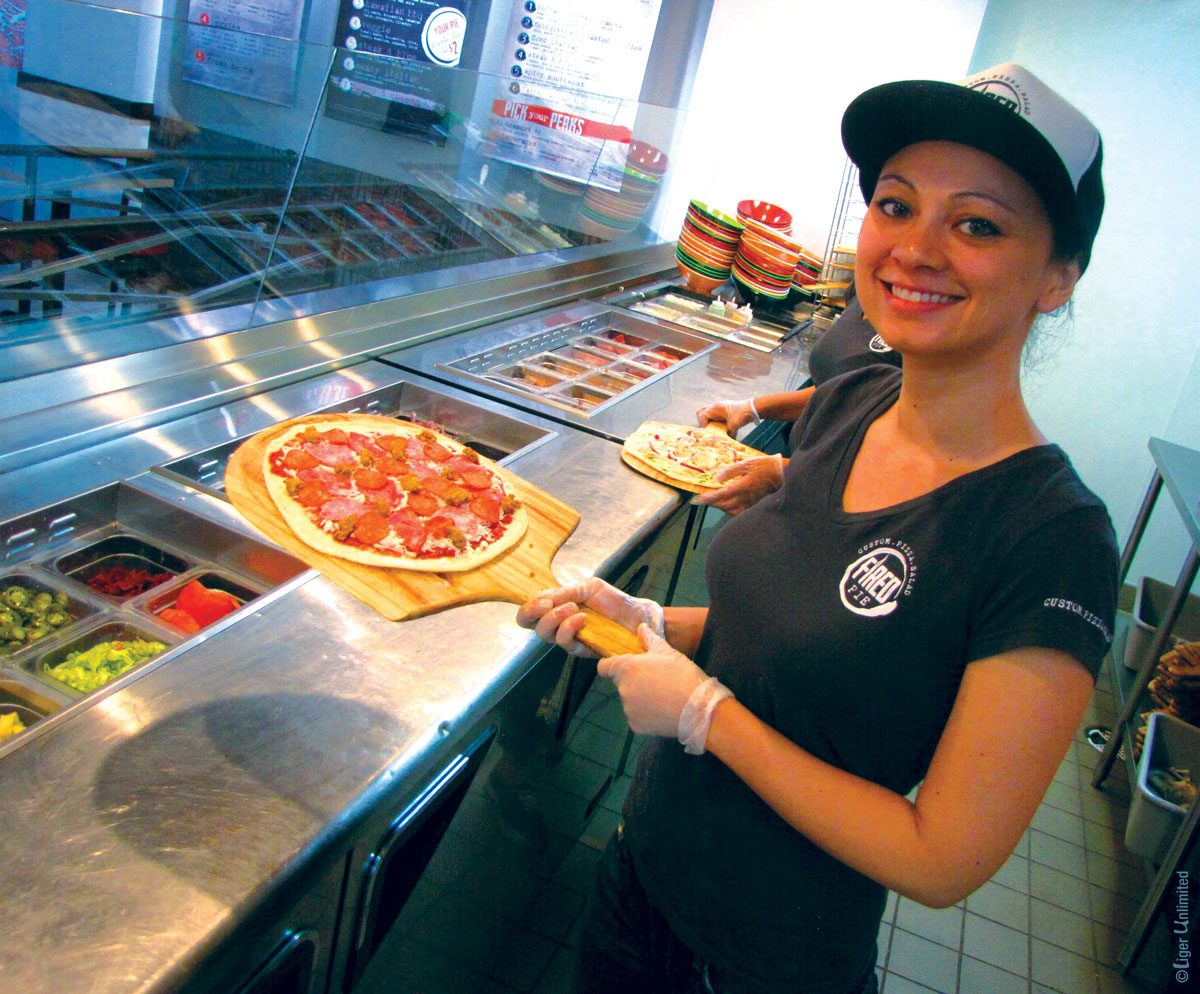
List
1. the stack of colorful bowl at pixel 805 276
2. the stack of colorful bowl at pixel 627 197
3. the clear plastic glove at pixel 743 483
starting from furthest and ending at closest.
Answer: the stack of colorful bowl at pixel 805 276, the stack of colorful bowl at pixel 627 197, the clear plastic glove at pixel 743 483

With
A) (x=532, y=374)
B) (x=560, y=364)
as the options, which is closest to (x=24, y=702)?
(x=532, y=374)

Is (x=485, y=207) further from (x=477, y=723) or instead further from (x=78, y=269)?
(x=477, y=723)

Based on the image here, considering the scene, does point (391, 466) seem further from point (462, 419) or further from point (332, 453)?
point (462, 419)

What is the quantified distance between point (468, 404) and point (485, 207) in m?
0.97

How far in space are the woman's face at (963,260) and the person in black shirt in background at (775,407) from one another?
1031 mm

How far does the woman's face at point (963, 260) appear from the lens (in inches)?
40.6

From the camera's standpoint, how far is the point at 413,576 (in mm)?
1352

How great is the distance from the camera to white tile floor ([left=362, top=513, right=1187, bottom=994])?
65.9 inches

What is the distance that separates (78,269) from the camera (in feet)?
5.46

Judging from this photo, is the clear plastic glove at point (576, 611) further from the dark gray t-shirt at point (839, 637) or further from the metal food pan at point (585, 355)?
the metal food pan at point (585, 355)

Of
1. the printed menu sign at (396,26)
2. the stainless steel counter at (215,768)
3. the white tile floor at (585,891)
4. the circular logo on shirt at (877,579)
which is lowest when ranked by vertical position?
the white tile floor at (585,891)

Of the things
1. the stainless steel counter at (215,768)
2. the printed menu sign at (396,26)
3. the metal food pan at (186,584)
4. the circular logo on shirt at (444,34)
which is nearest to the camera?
the stainless steel counter at (215,768)

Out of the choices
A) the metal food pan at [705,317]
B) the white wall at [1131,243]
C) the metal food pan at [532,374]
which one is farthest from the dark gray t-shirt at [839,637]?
the white wall at [1131,243]

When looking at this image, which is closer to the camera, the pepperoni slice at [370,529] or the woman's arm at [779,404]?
the pepperoni slice at [370,529]
